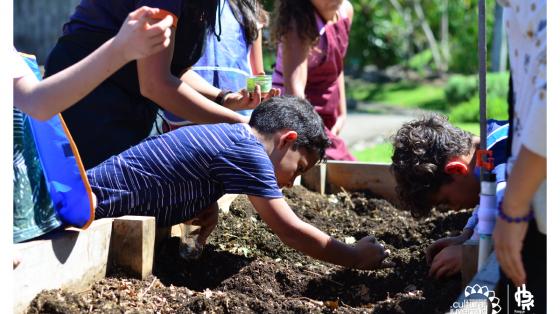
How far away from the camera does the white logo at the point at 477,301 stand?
9.00ft

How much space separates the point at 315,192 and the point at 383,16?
44.7 feet

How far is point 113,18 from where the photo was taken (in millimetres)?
3918

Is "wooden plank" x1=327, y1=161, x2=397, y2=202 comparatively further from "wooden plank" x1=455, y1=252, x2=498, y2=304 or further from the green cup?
"wooden plank" x1=455, y1=252, x2=498, y2=304

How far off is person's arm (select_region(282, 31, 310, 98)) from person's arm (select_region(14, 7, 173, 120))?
2.68m

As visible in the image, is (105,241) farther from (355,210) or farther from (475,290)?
(355,210)

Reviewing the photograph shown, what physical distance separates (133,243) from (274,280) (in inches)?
24.7

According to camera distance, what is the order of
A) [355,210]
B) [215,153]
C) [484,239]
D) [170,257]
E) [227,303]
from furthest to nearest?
[355,210] → [170,257] → [215,153] → [227,303] → [484,239]

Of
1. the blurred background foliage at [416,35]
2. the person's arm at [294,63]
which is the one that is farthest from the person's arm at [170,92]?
the blurred background foliage at [416,35]

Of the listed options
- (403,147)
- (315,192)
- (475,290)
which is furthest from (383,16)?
(475,290)

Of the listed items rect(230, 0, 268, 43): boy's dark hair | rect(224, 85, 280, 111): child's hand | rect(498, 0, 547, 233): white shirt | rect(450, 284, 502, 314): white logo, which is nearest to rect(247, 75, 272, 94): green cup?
rect(224, 85, 280, 111): child's hand

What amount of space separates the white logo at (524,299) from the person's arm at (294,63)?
285cm

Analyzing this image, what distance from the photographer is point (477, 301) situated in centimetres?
278

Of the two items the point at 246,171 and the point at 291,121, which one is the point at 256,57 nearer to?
the point at 291,121
